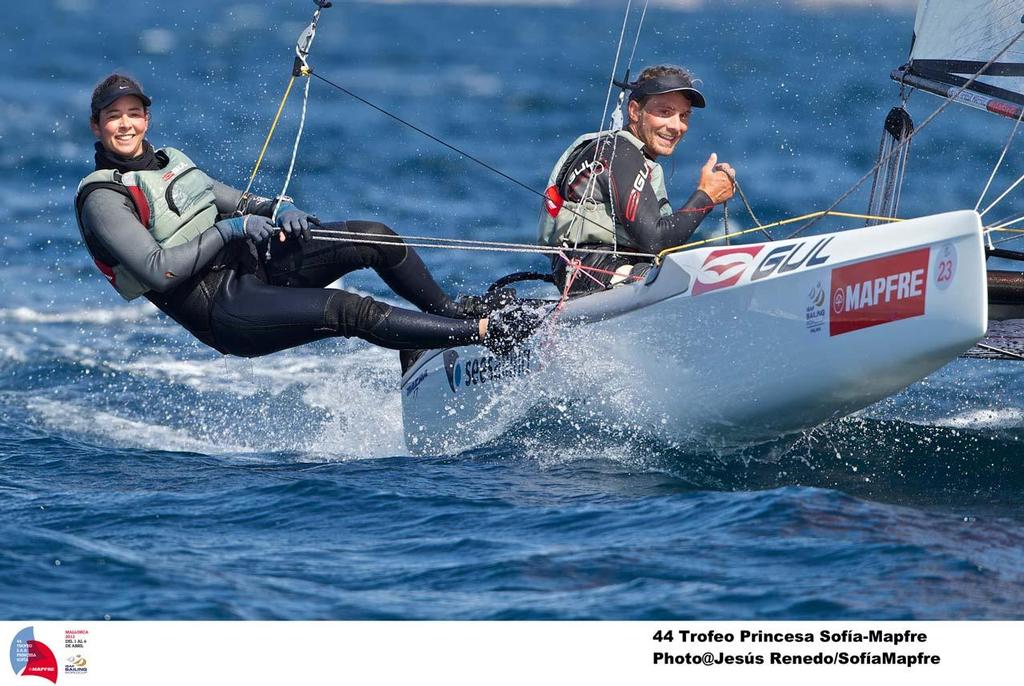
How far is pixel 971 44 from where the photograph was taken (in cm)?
567

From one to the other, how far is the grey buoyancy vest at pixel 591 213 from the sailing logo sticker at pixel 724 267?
53cm

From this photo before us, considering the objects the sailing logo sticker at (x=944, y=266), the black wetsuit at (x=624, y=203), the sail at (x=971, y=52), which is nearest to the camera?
the sailing logo sticker at (x=944, y=266)

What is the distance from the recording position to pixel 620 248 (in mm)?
5262

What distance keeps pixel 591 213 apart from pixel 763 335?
0.90 m

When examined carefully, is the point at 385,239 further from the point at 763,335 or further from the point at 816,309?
the point at 816,309

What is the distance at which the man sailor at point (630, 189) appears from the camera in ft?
16.4

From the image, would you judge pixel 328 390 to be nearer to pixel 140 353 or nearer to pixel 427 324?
pixel 140 353

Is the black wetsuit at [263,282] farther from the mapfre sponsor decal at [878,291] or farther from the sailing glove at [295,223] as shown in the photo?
the mapfre sponsor decal at [878,291]

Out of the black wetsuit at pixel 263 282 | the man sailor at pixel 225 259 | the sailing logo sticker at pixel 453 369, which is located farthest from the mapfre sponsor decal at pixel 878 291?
the sailing logo sticker at pixel 453 369

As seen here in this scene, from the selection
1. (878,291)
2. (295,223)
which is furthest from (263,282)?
(878,291)

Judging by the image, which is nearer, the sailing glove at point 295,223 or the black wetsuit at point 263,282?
the black wetsuit at point 263,282

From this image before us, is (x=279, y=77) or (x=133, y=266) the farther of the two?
(x=279, y=77)
